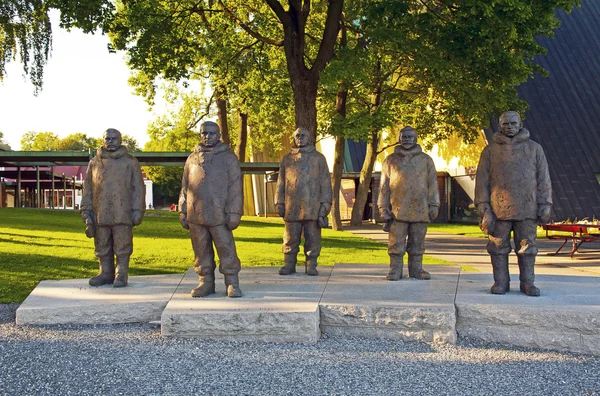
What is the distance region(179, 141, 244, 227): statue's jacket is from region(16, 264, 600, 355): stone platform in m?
0.95

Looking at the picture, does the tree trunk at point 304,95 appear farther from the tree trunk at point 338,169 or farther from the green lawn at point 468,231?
the green lawn at point 468,231

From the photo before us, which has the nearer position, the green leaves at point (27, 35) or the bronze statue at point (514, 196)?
the bronze statue at point (514, 196)

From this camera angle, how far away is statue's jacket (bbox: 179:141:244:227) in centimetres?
755

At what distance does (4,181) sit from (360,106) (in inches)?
1159

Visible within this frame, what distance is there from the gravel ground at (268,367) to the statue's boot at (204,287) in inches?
28.8

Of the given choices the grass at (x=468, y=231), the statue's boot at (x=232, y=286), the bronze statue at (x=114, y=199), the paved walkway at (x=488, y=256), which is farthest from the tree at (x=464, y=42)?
the statue's boot at (x=232, y=286)

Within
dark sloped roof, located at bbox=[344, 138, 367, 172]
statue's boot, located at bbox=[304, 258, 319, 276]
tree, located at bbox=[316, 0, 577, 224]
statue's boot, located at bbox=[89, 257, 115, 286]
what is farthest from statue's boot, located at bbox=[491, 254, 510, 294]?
dark sloped roof, located at bbox=[344, 138, 367, 172]

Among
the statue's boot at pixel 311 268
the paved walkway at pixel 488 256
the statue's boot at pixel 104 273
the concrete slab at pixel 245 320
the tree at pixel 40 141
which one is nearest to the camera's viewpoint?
the concrete slab at pixel 245 320

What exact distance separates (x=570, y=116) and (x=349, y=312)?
24202 mm

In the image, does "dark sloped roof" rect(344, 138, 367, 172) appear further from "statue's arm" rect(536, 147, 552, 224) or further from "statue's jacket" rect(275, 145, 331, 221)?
"statue's arm" rect(536, 147, 552, 224)

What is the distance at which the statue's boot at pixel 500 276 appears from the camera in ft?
25.6

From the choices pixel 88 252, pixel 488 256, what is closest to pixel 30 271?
pixel 88 252

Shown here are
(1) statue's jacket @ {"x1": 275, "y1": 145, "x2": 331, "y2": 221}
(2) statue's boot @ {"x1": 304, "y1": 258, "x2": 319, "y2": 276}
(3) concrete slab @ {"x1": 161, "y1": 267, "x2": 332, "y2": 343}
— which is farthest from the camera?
(2) statue's boot @ {"x1": 304, "y1": 258, "x2": 319, "y2": 276}

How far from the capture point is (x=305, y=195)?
9414 millimetres
